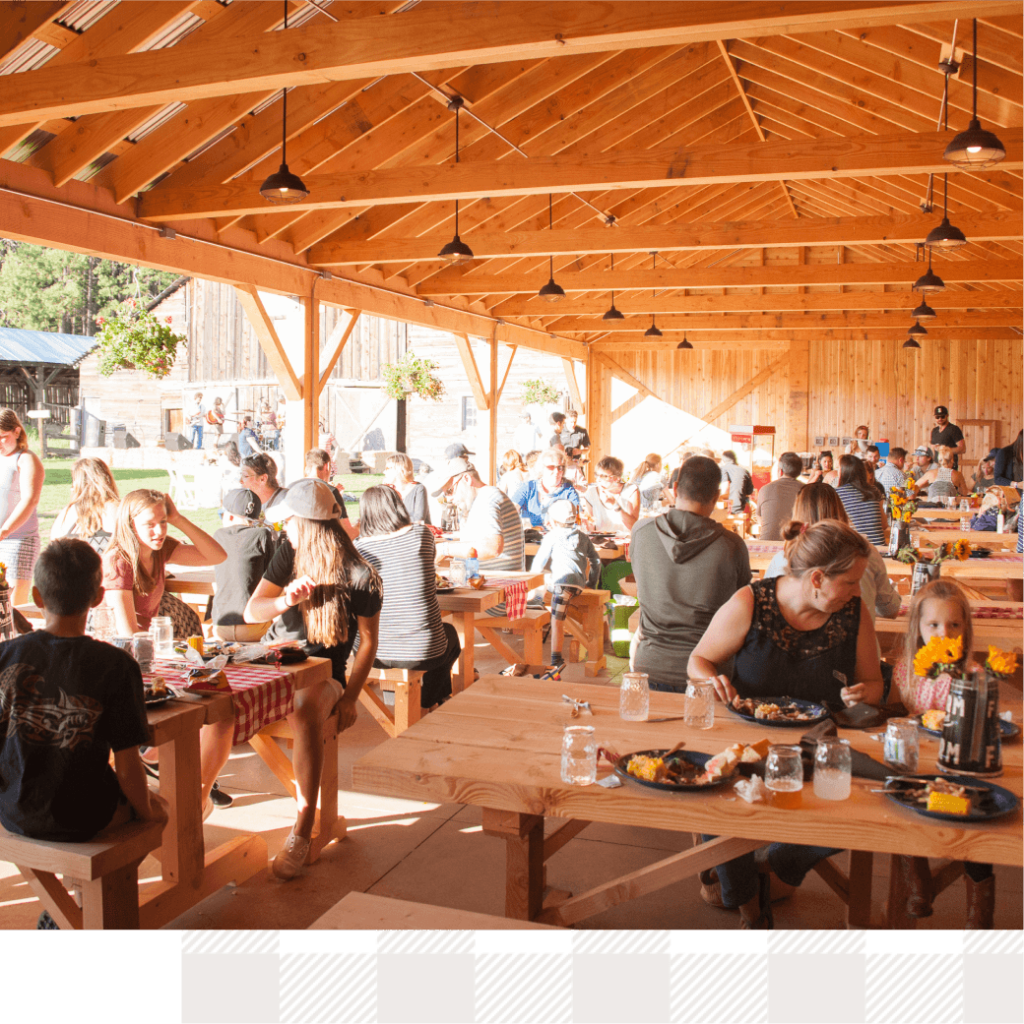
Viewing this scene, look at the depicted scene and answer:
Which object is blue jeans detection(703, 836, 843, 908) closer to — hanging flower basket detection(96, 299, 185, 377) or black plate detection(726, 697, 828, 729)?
black plate detection(726, 697, 828, 729)

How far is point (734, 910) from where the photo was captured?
308cm

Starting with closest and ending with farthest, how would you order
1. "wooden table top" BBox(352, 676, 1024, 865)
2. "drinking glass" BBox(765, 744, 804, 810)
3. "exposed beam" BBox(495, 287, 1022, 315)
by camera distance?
"wooden table top" BBox(352, 676, 1024, 865)
"drinking glass" BBox(765, 744, 804, 810)
"exposed beam" BBox(495, 287, 1022, 315)

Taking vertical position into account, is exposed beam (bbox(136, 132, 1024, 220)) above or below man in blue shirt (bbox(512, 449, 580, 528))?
above

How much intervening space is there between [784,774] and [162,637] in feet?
7.38

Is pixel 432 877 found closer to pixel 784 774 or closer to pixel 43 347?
pixel 784 774

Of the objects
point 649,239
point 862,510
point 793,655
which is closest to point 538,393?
point 649,239

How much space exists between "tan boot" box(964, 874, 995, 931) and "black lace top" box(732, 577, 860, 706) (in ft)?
2.07

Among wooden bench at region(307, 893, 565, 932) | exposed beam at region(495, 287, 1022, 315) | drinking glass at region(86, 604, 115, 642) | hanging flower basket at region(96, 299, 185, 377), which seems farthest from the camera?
exposed beam at region(495, 287, 1022, 315)

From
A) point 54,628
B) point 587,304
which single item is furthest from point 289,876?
point 587,304

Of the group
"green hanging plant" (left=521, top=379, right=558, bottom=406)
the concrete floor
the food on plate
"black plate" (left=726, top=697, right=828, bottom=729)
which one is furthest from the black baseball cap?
"green hanging plant" (left=521, top=379, right=558, bottom=406)

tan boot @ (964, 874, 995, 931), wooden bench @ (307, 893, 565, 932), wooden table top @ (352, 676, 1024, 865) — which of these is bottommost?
tan boot @ (964, 874, 995, 931)

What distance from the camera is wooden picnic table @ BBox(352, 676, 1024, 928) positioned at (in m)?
1.96

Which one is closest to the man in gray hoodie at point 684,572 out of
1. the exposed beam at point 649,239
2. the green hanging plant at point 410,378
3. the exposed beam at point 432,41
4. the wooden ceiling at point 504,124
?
the exposed beam at point 432,41

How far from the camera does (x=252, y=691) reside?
3053 mm
